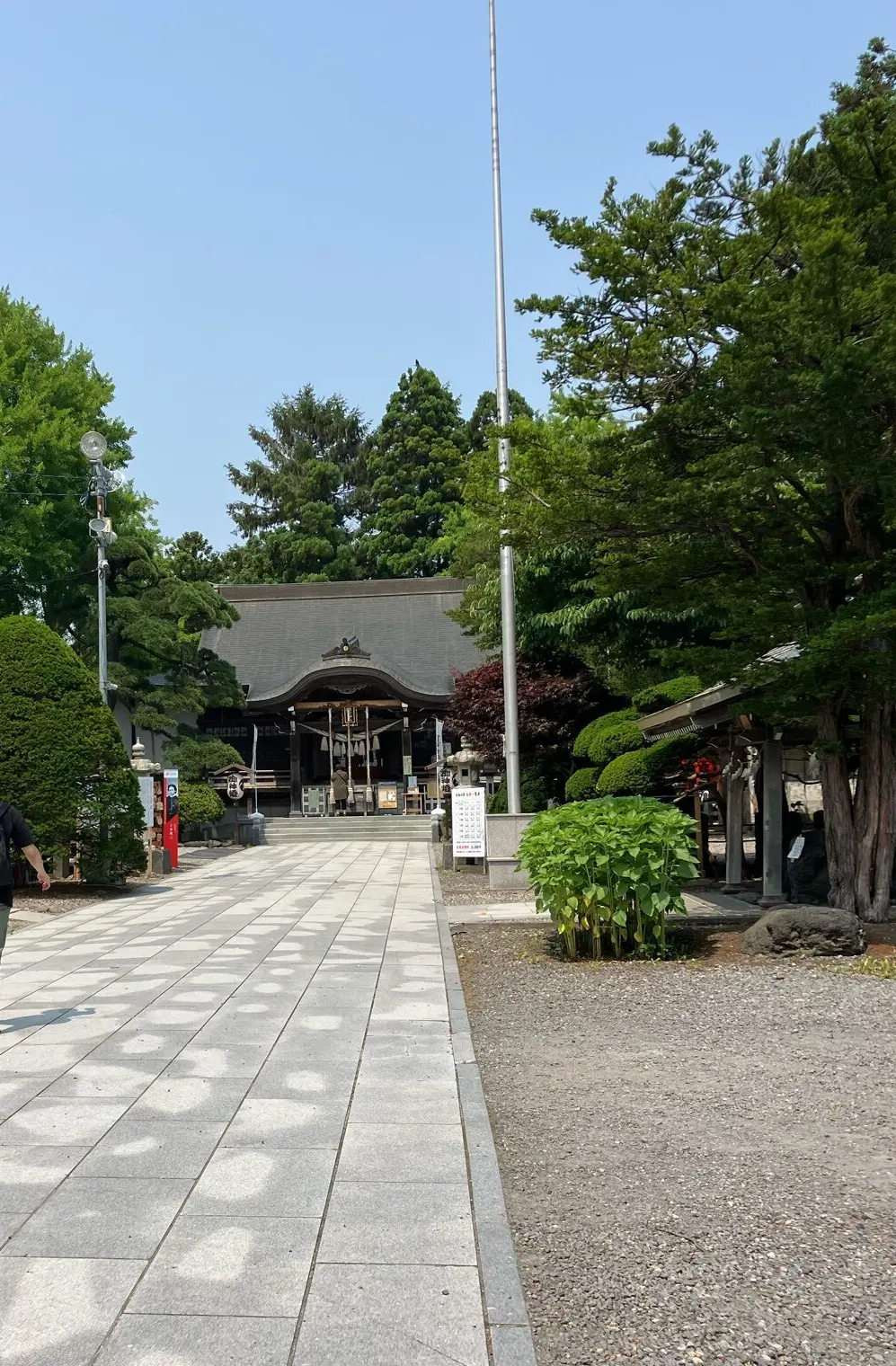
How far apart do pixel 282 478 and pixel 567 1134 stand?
51344mm

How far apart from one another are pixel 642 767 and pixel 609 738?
1716 millimetres

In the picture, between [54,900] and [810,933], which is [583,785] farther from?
[810,933]

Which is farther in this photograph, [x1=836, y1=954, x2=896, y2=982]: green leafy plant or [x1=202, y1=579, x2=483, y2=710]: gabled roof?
[x1=202, y1=579, x2=483, y2=710]: gabled roof

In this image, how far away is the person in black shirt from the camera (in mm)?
6664

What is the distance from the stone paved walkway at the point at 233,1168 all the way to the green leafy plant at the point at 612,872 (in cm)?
123

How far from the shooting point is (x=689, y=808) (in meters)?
17.6

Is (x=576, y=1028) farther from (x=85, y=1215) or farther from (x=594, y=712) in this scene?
(x=594, y=712)

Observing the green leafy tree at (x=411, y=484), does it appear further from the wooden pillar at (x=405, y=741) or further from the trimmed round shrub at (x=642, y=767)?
the trimmed round shrub at (x=642, y=767)

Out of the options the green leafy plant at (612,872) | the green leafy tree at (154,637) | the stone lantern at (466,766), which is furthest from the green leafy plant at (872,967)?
the green leafy tree at (154,637)

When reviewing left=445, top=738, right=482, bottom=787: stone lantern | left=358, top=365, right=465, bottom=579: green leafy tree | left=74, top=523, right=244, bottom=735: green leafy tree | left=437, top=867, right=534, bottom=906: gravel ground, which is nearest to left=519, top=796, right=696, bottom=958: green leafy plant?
left=437, top=867, right=534, bottom=906: gravel ground

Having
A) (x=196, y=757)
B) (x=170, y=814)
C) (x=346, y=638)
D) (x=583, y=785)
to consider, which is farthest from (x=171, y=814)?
(x=346, y=638)

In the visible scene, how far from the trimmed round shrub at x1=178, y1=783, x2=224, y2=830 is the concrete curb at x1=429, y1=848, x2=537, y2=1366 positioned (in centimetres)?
1935

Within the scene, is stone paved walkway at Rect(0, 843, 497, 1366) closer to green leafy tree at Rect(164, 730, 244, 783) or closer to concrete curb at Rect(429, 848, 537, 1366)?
concrete curb at Rect(429, 848, 537, 1366)

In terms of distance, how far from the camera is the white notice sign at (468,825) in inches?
678
